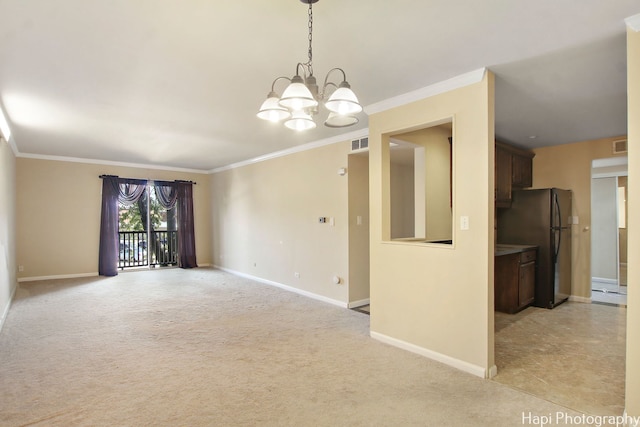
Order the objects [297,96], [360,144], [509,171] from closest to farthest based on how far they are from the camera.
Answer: [297,96], [360,144], [509,171]

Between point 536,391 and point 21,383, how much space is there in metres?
3.96

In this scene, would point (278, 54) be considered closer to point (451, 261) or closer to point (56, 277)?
point (451, 261)

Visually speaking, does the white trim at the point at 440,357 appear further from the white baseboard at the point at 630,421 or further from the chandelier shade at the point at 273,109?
the chandelier shade at the point at 273,109

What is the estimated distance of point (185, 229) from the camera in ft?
26.9

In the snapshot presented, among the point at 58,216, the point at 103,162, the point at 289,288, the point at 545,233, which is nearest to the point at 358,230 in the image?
the point at 289,288

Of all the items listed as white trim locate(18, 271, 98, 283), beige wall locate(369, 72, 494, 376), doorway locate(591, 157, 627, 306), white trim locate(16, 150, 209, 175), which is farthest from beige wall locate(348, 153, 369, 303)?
white trim locate(18, 271, 98, 283)

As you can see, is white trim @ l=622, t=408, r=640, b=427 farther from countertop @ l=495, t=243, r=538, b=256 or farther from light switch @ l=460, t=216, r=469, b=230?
countertop @ l=495, t=243, r=538, b=256

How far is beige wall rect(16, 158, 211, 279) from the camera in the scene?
651 centimetres

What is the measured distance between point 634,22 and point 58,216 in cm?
877

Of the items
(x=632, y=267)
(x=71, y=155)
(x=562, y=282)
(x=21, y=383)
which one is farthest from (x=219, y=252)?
(x=632, y=267)

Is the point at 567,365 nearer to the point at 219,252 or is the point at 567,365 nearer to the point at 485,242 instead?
the point at 485,242

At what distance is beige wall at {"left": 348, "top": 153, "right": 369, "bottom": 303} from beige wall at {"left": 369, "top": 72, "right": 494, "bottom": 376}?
4.47 ft

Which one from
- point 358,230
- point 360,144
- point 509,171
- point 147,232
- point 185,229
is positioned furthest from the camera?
point 185,229

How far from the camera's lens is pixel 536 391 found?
2488mm
